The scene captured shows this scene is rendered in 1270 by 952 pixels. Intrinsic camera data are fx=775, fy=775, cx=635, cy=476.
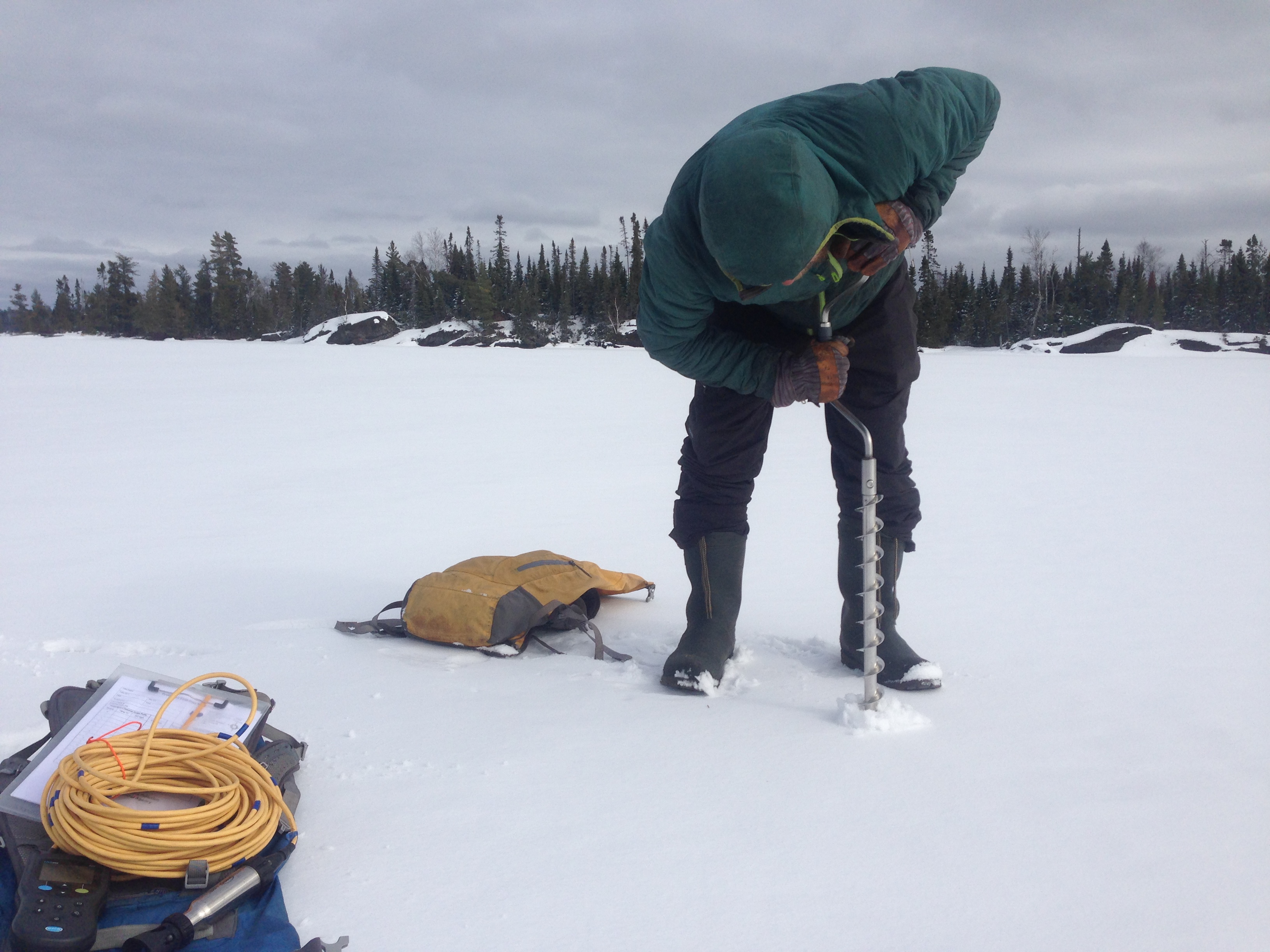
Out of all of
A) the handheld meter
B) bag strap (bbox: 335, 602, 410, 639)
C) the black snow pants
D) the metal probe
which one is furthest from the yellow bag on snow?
the handheld meter

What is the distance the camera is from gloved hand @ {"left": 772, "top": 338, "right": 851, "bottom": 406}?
5.95 feet

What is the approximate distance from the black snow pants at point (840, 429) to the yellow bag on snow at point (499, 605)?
447mm

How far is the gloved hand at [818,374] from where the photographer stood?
5.95ft

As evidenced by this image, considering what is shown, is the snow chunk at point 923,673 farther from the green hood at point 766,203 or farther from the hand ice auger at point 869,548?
the green hood at point 766,203

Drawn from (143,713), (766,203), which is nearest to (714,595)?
(766,203)

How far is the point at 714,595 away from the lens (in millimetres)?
2117

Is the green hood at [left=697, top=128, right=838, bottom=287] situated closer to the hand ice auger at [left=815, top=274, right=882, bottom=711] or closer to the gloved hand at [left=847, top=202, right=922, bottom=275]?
the gloved hand at [left=847, top=202, right=922, bottom=275]

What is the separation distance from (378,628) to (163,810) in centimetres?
120

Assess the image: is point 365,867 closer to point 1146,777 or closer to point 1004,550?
point 1146,777

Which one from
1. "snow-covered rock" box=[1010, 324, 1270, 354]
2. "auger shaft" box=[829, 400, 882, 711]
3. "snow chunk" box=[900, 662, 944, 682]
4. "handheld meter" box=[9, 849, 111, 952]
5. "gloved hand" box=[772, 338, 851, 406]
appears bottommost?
"snow chunk" box=[900, 662, 944, 682]

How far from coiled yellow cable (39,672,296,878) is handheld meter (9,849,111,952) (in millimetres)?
21

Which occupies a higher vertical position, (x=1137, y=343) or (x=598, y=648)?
(x=1137, y=343)

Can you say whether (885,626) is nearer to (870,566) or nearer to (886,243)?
(870,566)

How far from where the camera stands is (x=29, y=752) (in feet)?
4.73
